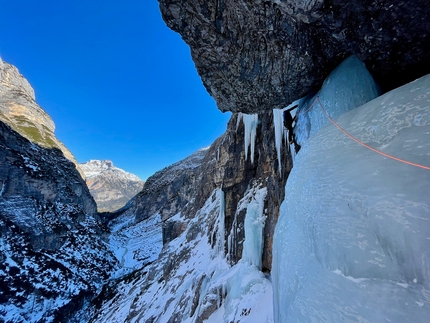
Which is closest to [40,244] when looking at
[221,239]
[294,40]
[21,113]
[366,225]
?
[221,239]

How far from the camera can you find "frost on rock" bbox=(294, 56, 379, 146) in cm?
322

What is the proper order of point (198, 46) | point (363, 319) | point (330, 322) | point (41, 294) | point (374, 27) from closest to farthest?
point (363, 319)
point (330, 322)
point (374, 27)
point (198, 46)
point (41, 294)

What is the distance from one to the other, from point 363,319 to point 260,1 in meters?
4.05

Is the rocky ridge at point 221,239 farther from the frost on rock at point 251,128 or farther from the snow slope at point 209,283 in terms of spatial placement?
the frost on rock at point 251,128

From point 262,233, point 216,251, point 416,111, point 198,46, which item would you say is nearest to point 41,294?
point 216,251

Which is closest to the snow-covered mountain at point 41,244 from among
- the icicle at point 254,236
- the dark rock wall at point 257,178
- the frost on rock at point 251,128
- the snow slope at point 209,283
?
the snow slope at point 209,283

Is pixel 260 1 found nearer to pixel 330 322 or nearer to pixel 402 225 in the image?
pixel 402 225

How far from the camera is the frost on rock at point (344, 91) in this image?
127 inches

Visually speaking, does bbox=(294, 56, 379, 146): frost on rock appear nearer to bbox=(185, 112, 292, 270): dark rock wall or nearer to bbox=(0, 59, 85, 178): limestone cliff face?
bbox=(185, 112, 292, 270): dark rock wall

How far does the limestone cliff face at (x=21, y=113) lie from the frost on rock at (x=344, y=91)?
72.4 meters

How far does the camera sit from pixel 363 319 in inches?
60.0

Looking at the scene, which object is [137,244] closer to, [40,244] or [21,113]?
[40,244]

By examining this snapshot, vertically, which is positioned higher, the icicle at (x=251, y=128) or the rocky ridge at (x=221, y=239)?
the icicle at (x=251, y=128)

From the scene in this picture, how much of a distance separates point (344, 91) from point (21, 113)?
3747 inches
